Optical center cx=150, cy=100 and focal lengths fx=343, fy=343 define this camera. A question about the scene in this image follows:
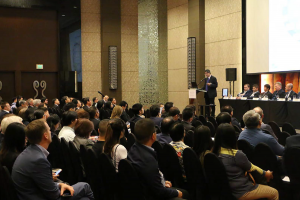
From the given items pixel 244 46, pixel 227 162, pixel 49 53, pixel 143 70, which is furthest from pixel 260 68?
pixel 227 162

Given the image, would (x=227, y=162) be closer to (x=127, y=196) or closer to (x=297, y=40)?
(x=127, y=196)

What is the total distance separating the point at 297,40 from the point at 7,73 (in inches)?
414

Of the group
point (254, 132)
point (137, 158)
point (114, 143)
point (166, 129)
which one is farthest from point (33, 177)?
point (254, 132)

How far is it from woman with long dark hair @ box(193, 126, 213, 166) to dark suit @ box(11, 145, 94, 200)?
1321mm

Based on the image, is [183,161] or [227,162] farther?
[183,161]

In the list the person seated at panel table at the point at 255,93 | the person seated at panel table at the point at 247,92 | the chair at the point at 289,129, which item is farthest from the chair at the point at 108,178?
the person seated at panel table at the point at 247,92

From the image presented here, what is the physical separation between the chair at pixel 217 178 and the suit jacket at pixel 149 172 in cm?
35

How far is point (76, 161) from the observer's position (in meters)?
3.82

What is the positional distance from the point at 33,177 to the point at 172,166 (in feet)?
4.48

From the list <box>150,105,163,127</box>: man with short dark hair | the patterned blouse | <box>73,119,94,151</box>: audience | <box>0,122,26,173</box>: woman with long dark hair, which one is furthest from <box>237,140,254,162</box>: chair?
<box>150,105,163,127</box>: man with short dark hair

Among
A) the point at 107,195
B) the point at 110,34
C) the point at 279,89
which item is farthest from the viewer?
the point at 110,34

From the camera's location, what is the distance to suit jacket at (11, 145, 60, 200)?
254 cm

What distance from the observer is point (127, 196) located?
9.24 feet

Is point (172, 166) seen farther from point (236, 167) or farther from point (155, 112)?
point (155, 112)
